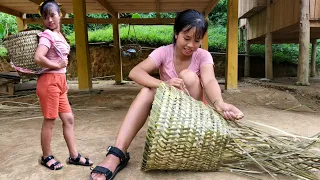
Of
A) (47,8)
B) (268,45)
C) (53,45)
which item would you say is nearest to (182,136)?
(53,45)

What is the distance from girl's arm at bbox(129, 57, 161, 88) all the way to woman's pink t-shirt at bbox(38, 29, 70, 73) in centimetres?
47

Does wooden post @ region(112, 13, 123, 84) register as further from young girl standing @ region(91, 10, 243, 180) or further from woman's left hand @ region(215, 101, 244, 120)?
woman's left hand @ region(215, 101, 244, 120)

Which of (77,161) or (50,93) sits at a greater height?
(50,93)

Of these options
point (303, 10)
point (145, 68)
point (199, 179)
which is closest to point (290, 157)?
point (199, 179)

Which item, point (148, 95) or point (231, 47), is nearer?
point (148, 95)

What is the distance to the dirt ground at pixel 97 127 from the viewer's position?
5.24 ft

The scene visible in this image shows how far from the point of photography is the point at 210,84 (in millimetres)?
1874

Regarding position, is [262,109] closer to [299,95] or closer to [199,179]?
[299,95]

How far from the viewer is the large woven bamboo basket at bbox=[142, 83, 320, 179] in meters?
1.41

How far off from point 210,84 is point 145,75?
45cm

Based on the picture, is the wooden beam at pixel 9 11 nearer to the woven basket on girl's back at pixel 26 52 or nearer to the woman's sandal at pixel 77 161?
the woven basket on girl's back at pixel 26 52

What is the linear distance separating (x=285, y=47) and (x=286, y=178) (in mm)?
14618

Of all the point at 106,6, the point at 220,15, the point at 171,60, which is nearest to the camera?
the point at 171,60

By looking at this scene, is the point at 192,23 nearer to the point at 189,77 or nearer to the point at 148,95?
the point at 189,77
